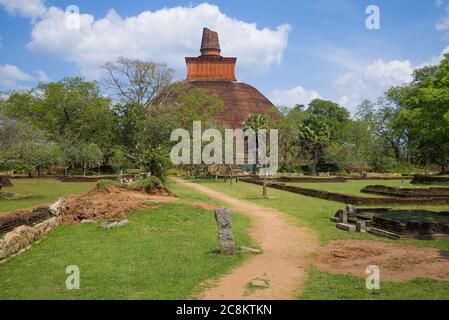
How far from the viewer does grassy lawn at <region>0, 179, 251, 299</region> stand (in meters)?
7.29

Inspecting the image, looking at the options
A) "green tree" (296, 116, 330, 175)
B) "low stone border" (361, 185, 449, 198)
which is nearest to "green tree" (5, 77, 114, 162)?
"green tree" (296, 116, 330, 175)

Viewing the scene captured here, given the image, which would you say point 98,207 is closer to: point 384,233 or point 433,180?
point 384,233

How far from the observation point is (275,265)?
9000 mm

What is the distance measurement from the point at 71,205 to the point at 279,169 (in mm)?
45251

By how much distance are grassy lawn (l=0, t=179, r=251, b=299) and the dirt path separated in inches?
15.5

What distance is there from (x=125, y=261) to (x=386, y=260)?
5402 millimetres

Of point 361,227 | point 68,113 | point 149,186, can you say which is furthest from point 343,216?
point 68,113

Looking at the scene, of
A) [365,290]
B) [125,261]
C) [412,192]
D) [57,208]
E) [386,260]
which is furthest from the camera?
[412,192]

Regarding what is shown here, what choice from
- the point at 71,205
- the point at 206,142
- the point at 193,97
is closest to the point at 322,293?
Answer: the point at 71,205

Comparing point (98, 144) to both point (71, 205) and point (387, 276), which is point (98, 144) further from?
point (387, 276)

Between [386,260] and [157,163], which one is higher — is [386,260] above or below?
below

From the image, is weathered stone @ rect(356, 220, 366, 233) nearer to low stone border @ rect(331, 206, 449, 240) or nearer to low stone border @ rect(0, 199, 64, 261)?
low stone border @ rect(331, 206, 449, 240)
